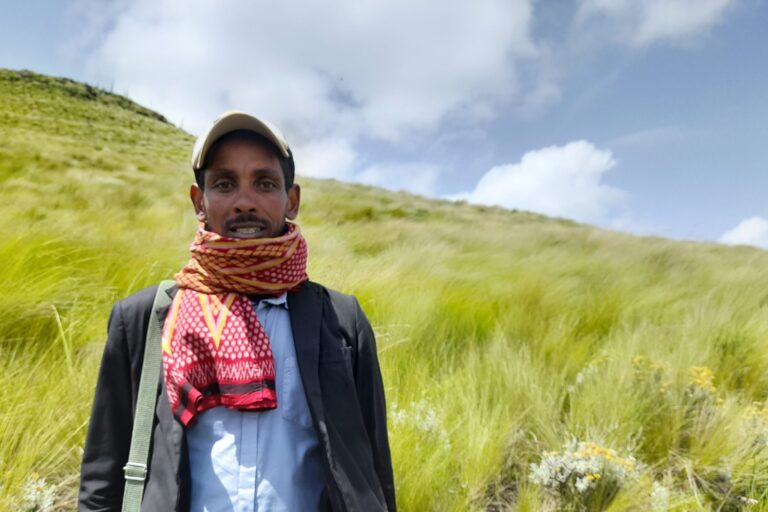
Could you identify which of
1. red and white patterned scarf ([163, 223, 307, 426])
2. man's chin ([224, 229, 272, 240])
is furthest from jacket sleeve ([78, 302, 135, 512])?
man's chin ([224, 229, 272, 240])

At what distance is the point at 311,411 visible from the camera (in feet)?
3.80

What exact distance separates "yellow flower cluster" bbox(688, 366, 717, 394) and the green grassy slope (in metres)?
0.02

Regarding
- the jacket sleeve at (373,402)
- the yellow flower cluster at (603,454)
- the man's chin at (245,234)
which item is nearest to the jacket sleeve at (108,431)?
the man's chin at (245,234)

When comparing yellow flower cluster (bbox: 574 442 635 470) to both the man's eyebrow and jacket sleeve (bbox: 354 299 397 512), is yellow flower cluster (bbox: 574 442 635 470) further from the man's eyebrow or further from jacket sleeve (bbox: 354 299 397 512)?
the man's eyebrow

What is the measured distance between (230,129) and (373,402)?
2.80 feet

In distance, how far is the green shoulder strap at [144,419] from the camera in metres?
1.12

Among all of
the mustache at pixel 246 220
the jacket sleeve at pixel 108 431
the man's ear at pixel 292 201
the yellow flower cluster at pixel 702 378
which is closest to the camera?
the jacket sleeve at pixel 108 431

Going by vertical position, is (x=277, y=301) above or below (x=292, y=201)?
below

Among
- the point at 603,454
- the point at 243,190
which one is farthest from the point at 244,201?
the point at 603,454

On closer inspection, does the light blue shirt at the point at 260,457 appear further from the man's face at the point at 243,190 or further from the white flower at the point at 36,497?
the white flower at the point at 36,497

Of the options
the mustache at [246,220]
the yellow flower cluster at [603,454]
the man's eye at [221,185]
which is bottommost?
the yellow flower cluster at [603,454]

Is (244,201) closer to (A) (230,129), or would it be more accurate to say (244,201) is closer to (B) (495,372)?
(A) (230,129)

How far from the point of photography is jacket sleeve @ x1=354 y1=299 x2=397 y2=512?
4.36ft

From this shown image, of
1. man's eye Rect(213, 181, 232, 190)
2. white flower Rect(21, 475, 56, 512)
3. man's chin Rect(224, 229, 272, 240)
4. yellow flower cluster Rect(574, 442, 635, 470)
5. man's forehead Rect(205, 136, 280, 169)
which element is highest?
man's forehead Rect(205, 136, 280, 169)
